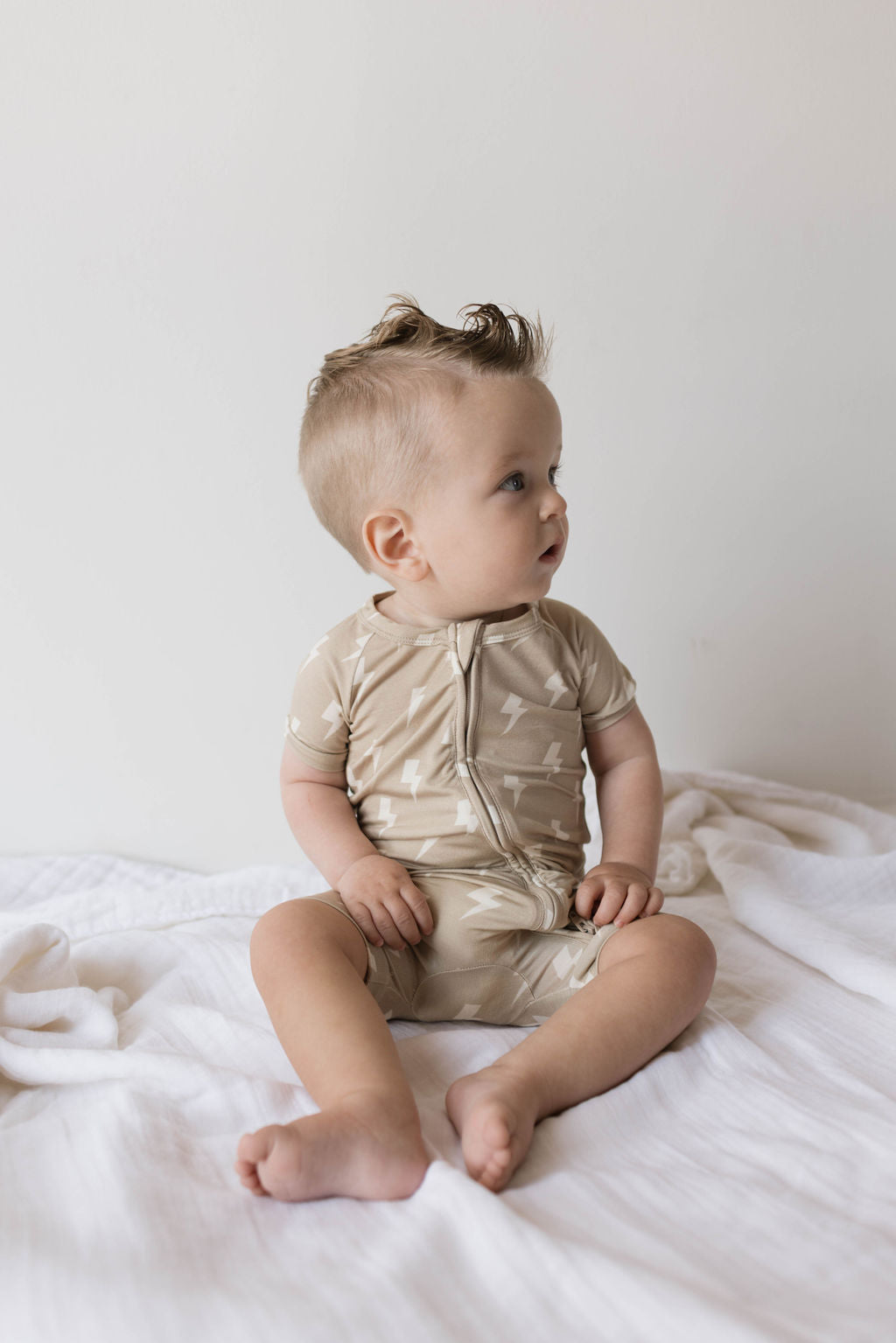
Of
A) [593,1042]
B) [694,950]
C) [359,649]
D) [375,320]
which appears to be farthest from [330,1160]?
[375,320]

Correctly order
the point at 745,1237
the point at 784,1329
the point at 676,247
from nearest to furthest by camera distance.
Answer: the point at 784,1329 → the point at 745,1237 → the point at 676,247

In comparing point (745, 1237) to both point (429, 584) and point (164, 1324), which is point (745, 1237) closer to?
point (164, 1324)

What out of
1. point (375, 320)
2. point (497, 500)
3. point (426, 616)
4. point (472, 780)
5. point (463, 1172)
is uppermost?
point (375, 320)

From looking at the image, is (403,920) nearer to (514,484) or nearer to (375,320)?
(514,484)

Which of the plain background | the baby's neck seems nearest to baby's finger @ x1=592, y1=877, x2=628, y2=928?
the baby's neck

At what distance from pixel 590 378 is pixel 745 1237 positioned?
1.01 metres

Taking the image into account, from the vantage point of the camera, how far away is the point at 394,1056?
2.43 feet

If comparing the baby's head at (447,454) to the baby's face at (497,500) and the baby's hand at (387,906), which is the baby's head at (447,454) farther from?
the baby's hand at (387,906)

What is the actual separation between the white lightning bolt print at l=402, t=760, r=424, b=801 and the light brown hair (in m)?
0.19

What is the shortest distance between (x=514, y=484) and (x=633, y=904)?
1.21ft

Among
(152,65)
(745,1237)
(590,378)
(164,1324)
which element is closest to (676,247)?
(590,378)

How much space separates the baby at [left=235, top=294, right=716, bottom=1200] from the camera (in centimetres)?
81

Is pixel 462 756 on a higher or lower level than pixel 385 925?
higher

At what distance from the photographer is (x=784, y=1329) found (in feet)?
1.63
